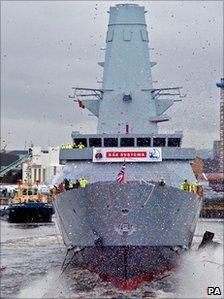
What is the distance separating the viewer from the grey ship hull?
34.0 meters

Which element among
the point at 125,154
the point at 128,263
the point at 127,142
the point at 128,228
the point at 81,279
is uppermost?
the point at 127,142

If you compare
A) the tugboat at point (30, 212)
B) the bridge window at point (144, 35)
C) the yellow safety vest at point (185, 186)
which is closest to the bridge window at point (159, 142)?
the yellow safety vest at point (185, 186)

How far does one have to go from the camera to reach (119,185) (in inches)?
1345

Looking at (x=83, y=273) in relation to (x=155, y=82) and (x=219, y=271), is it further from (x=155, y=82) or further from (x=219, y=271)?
(x=155, y=82)

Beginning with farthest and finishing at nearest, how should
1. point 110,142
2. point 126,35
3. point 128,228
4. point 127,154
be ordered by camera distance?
1. point 126,35
2. point 110,142
3. point 127,154
4. point 128,228

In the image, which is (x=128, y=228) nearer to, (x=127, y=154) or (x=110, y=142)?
→ (x=127, y=154)

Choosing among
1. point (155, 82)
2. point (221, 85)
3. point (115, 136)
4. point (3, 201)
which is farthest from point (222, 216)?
point (221, 85)

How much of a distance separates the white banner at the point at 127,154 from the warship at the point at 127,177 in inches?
2.0

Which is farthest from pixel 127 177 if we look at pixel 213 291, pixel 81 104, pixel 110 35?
pixel 110 35

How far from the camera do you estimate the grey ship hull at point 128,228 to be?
112 feet

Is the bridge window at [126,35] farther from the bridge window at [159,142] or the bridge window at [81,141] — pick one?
the bridge window at [159,142]

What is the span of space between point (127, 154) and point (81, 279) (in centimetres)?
777

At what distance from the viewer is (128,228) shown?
112ft

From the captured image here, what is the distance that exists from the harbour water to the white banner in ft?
16.9
